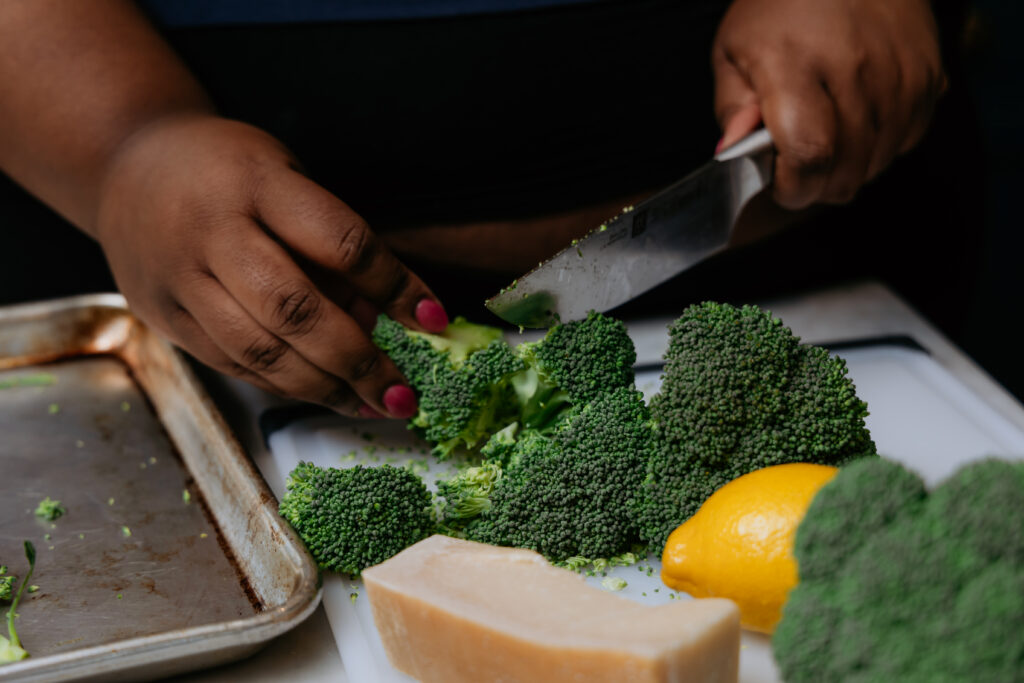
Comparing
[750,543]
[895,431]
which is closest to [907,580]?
[750,543]

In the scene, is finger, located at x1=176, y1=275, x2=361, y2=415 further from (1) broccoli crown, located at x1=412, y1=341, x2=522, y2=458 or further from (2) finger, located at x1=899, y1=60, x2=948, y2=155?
(2) finger, located at x1=899, y1=60, x2=948, y2=155

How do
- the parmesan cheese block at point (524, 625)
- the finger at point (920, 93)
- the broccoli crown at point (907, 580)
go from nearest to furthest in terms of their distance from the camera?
the broccoli crown at point (907, 580), the parmesan cheese block at point (524, 625), the finger at point (920, 93)

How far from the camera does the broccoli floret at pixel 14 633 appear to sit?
2.47 feet

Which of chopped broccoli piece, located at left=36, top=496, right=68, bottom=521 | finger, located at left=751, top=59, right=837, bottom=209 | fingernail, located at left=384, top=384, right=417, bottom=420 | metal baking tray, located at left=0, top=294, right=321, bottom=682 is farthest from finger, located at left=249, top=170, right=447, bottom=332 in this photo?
finger, located at left=751, top=59, right=837, bottom=209

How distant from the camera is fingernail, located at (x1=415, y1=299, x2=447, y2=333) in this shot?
0.98 meters

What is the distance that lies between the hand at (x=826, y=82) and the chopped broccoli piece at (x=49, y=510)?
85 centimetres

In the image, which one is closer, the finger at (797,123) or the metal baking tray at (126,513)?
the metal baking tray at (126,513)

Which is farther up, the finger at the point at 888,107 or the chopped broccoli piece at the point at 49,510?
the finger at the point at 888,107

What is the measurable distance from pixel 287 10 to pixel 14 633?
747mm

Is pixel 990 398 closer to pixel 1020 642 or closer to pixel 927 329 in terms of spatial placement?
pixel 927 329

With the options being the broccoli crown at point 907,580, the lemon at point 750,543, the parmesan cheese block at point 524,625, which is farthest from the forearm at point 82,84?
the broccoli crown at point 907,580

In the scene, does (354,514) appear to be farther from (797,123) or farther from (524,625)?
(797,123)

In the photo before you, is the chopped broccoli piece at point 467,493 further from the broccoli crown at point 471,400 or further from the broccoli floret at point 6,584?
the broccoli floret at point 6,584

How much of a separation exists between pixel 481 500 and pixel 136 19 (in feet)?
2.24
